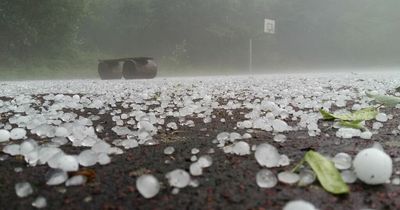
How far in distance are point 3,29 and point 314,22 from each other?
22.0m

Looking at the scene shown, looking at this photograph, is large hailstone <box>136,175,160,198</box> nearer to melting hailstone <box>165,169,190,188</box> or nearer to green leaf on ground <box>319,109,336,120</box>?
melting hailstone <box>165,169,190,188</box>

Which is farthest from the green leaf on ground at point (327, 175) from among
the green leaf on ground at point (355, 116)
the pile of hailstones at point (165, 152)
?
the green leaf on ground at point (355, 116)

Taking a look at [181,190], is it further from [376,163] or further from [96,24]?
[96,24]

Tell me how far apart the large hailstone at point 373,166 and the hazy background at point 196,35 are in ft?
52.8

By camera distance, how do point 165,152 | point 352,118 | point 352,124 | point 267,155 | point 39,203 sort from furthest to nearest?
point 352,118, point 352,124, point 165,152, point 267,155, point 39,203

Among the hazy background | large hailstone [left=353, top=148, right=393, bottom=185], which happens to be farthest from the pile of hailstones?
the hazy background

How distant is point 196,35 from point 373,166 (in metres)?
25.1

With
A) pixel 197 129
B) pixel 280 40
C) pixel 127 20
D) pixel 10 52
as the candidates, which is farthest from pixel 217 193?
pixel 280 40

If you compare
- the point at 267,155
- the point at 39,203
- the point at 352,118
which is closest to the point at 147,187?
the point at 39,203

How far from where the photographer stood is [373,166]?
94cm

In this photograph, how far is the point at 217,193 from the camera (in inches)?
38.0

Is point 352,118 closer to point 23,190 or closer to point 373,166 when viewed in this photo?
point 373,166

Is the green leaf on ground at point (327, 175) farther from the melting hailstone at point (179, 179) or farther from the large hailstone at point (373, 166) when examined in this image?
the melting hailstone at point (179, 179)

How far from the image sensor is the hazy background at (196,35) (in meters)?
18.9
